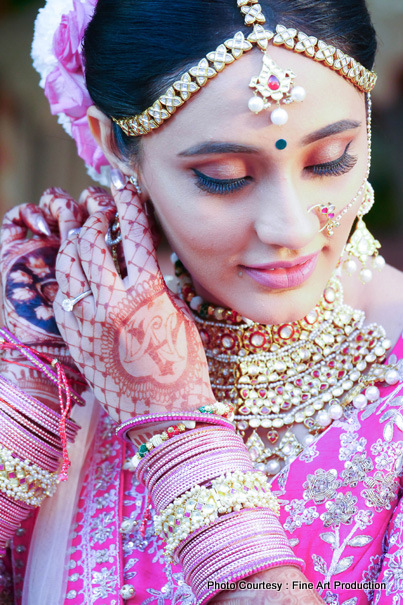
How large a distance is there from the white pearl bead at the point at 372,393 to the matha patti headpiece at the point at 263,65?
0.52 metres

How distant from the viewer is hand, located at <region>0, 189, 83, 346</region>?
1451 mm

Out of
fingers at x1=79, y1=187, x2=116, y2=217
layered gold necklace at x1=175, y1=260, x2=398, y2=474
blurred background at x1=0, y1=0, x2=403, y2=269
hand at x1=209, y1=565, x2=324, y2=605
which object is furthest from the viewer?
blurred background at x1=0, y1=0, x2=403, y2=269

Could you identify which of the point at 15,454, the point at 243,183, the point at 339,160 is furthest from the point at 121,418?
the point at 339,160

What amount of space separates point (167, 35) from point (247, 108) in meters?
0.19

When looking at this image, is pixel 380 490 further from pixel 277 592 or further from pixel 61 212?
pixel 61 212

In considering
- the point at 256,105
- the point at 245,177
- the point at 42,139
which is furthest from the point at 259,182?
the point at 42,139

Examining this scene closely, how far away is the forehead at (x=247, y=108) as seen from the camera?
117cm

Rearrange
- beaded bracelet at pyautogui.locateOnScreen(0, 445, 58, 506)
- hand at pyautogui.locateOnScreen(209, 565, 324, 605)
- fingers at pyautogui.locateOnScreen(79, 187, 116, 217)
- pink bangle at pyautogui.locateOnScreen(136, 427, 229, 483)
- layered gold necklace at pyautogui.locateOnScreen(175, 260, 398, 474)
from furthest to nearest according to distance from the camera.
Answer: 1. fingers at pyautogui.locateOnScreen(79, 187, 116, 217)
2. layered gold necklace at pyautogui.locateOnScreen(175, 260, 398, 474)
3. beaded bracelet at pyautogui.locateOnScreen(0, 445, 58, 506)
4. pink bangle at pyautogui.locateOnScreen(136, 427, 229, 483)
5. hand at pyautogui.locateOnScreen(209, 565, 324, 605)

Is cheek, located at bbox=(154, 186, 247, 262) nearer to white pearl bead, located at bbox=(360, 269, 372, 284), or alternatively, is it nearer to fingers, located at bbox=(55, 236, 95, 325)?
fingers, located at bbox=(55, 236, 95, 325)

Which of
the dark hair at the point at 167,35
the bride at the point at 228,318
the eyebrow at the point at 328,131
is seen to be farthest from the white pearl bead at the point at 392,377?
the dark hair at the point at 167,35

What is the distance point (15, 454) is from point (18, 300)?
310mm

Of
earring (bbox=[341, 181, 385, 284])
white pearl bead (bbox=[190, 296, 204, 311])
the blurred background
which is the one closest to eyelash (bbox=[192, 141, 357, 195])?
earring (bbox=[341, 181, 385, 284])

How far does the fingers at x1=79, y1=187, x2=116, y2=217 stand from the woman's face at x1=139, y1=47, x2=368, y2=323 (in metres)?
0.21

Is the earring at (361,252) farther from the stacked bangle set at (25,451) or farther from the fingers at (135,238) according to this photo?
the stacked bangle set at (25,451)
